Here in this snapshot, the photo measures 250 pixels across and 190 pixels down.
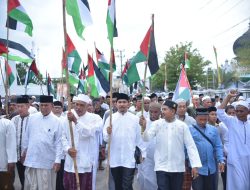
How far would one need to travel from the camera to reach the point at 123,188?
6.45 metres

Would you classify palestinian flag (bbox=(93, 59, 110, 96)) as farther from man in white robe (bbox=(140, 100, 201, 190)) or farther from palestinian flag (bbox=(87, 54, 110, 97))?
man in white robe (bbox=(140, 100, 201, 190))

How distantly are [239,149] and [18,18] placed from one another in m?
5.01

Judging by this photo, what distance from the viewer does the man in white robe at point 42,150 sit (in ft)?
21.0

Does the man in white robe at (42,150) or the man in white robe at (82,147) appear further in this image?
the man in white robe at (42,150)

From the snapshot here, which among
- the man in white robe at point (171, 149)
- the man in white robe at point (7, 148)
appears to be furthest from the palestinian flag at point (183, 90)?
the man in white robe at point (7, 148)

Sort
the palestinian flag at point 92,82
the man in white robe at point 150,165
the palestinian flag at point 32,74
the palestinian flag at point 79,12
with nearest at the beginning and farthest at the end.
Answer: the palestinian flag at point 79,12 → the man in white robe at point 150,165 → the palestinian flag at point 92,82 → the palestinian flag at point 32,74

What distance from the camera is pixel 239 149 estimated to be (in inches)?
250

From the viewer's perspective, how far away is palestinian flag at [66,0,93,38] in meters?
5.73

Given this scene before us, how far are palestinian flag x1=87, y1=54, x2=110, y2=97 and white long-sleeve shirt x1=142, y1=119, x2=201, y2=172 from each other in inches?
133

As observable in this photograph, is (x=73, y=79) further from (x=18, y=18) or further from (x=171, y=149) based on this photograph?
(x=171, y=149)

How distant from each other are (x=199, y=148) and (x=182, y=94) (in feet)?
11.4

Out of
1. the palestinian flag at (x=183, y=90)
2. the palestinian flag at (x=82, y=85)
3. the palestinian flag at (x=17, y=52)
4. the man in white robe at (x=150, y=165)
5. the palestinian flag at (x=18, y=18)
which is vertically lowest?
the man in white robe at (x=150, y=165)

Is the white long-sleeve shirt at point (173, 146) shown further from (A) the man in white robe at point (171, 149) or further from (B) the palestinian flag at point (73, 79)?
(B) the palestinian flag at point (73, 79)

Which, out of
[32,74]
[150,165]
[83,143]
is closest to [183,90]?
[150,165]
